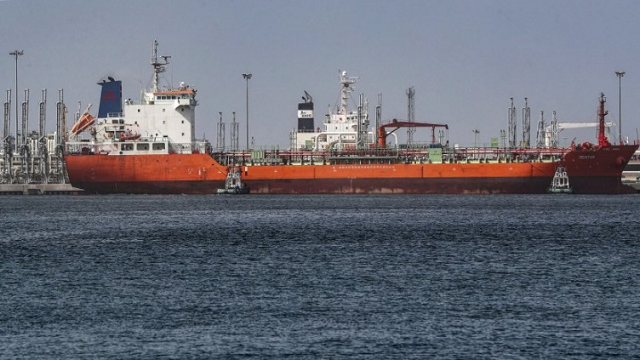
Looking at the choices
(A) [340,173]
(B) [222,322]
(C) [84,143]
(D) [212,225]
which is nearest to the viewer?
(B) [222,322]

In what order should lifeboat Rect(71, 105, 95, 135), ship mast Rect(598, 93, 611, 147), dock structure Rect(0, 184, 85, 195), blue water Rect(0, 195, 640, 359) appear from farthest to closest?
dock structure Rect(0, 184, 85, 195) < lifeboat Rect(71, 105, 95, 135) < ship mast Rect(598, 93, 611, 147) < blue water Rect(0, 195, 640, 359)

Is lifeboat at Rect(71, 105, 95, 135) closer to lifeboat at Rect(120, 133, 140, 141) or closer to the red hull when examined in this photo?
the red hull

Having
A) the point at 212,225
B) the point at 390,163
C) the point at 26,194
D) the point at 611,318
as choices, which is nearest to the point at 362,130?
the point at 390,163

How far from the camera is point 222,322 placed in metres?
21.2

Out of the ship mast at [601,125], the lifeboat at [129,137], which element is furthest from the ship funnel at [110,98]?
the ship mast at [601,125]

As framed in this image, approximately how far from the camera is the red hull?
75.5 metres

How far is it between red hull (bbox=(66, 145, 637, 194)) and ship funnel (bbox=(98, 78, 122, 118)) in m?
7.92

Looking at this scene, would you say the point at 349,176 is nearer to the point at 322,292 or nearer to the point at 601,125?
the point at 601,125

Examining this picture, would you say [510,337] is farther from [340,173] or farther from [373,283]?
[340,173]

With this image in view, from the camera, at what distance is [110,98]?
90812 mm

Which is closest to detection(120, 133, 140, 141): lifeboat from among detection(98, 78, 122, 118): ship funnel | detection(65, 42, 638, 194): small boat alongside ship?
detection(65, 42, 638, 194): small boat alongside ship

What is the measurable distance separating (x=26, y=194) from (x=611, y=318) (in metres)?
85.9

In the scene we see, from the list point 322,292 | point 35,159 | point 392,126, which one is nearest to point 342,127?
point 392,126

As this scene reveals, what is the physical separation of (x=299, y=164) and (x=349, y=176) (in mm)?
4633
